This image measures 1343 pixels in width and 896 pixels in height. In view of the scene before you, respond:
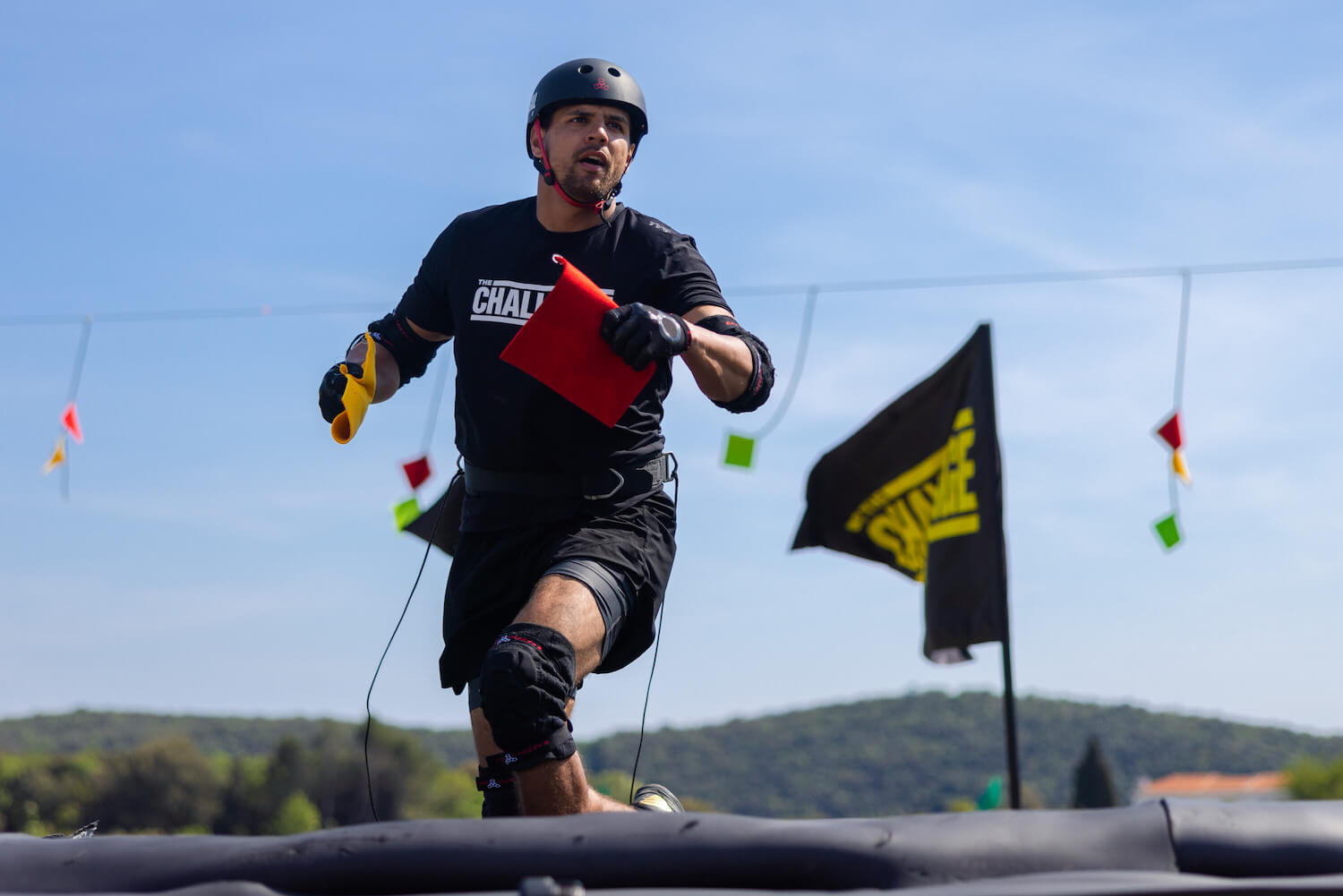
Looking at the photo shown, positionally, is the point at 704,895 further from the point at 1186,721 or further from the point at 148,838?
the point at 1186,721

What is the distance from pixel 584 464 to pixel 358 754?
337ft

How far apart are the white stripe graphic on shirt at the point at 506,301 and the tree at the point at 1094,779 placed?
298ft

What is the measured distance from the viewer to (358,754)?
10088 centimetres

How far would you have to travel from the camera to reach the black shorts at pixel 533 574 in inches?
126

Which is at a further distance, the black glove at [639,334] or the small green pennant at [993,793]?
the small green pennant at [993,793]

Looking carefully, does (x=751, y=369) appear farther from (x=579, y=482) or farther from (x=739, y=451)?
(x=739, y=451)

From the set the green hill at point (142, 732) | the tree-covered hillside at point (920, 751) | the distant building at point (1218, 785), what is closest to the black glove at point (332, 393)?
the distant building at point (1218, 785)

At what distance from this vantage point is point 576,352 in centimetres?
280

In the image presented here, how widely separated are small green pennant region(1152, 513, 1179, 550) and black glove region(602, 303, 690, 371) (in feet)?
27.6

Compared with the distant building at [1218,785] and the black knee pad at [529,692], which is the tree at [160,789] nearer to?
the distant building at [1218,785]

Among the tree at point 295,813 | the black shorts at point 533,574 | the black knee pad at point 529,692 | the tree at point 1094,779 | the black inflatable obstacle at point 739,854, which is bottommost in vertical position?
the black inflatable obstacle at point 739,854

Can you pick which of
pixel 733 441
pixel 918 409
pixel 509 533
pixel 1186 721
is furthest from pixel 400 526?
pixel 1186 721

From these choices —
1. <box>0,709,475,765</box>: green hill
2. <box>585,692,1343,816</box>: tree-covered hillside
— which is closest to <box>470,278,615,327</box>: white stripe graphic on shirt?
<box>585,692,1343,816</box>: tree-covered hillside

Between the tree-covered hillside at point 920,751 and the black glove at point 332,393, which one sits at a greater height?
the tree-covered hillside at point 920,751
